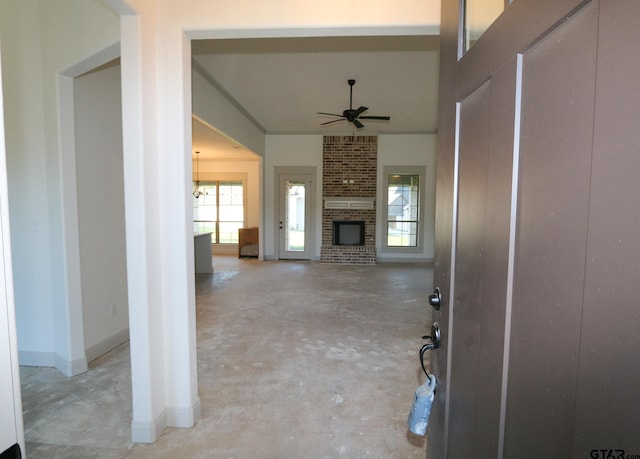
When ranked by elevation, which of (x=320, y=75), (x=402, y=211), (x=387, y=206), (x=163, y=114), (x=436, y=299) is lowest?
(x=436, y=299)

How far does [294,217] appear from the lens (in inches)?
340

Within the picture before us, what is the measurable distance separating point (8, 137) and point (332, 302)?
12.9 feet

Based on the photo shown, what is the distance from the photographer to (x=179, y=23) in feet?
6.51

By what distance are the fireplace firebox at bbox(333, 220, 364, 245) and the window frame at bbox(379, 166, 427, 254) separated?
53 cm

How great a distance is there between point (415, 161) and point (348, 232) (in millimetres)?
2351

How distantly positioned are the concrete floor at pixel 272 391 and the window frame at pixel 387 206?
370 centimetres

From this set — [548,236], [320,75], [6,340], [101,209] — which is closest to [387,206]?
[320,75]

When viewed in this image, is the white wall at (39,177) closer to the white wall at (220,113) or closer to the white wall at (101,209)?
the white wall at (101,209)

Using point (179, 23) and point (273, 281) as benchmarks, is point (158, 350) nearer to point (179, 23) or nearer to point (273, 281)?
point (179, 23)

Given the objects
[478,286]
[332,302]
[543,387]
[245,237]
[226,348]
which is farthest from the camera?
[245,237]

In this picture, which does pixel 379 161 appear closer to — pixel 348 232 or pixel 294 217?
pixel 348 232

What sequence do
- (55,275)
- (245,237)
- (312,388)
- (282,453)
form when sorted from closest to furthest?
(282,453) → (312,388) → (55,275) → (245,237)

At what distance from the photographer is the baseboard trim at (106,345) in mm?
3010

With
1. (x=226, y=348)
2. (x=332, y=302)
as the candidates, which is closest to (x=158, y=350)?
(x=226, y=348)
